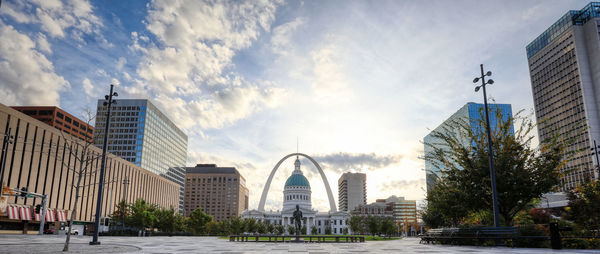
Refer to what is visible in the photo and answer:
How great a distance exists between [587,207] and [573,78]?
10790cm

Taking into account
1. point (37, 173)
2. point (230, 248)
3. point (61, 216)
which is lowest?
point (230, 248)

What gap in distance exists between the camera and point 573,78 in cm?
11331

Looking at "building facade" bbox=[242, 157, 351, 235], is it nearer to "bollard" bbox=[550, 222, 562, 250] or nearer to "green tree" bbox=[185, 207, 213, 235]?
"green tree" bbox=[185, 207, 213, 235]

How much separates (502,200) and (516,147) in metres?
3.57

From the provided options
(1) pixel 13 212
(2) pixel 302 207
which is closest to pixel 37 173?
(1) pixel 13 212

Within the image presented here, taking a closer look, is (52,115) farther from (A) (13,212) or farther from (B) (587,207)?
(B) (587,207)

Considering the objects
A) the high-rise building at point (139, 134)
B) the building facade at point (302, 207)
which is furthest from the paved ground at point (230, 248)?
the building facade at point (302, 207)

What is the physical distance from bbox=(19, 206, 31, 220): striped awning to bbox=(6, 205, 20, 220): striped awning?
4.39ft

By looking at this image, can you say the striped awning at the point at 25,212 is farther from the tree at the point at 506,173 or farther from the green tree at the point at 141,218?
the tree at the point at 506,173

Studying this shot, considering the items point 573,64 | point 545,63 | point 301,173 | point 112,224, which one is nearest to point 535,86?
point 545,63

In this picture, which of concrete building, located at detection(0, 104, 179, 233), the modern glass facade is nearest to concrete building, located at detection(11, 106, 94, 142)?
concrete building, located at detection(0, 104, 179, 233)

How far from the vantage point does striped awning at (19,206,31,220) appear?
62.6 metres

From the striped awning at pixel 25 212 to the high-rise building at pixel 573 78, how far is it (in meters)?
120

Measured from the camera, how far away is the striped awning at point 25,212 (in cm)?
6263
